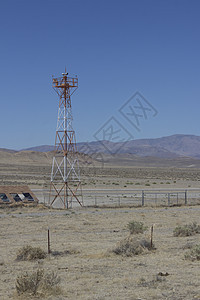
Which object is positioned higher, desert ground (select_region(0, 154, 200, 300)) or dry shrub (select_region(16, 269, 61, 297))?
dry shrub (select_region(16, 269, 61, 297))

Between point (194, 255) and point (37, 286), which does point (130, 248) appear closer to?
point (194, 255)

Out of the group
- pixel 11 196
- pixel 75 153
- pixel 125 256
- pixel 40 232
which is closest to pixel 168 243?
pixel 125 256

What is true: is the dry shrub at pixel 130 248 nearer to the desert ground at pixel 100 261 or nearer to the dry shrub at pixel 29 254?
the desert ground at pixel 100 261

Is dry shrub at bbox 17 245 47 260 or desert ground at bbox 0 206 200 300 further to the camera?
dry shrub at bbox 17 245 47 260

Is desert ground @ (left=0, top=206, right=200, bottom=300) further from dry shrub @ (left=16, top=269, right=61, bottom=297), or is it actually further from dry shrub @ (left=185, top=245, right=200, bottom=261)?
dry shrub @ (left=185, top=245, right=200, bottom=261)

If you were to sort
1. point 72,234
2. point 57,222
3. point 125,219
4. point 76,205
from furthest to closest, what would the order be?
point 76,205
point 125,219
point 57,222
point 72,234

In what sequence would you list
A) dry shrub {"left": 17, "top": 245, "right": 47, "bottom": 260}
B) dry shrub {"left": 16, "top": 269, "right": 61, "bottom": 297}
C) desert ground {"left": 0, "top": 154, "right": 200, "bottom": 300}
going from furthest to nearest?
dry shrub {"left": 17, "top": 245, "right": 47, "bottom": 260}, desert ground {"left": 0, "top": 154, "right": 200, "bottom": 300}, dry shrub {"left": 16, "top": 269, "right": 61, "bottom": 297}

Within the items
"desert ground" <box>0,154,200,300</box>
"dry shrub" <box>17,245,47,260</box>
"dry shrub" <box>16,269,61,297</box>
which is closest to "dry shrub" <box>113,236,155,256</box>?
"desert ground" <box>0,154,200,300</box>

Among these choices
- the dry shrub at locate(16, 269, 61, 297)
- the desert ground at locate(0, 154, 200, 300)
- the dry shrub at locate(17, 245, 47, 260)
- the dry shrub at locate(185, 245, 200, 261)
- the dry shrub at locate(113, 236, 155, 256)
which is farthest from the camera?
A: the dry shrub at locate(113, 236, 155, 256)

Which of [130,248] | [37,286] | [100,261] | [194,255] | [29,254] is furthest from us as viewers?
[130,248]

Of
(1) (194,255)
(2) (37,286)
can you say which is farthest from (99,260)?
(2) (37,286)

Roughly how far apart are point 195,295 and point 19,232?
1286cm

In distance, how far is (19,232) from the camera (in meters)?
20.5

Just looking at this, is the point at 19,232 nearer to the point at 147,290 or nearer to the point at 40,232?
the point at 40,232
